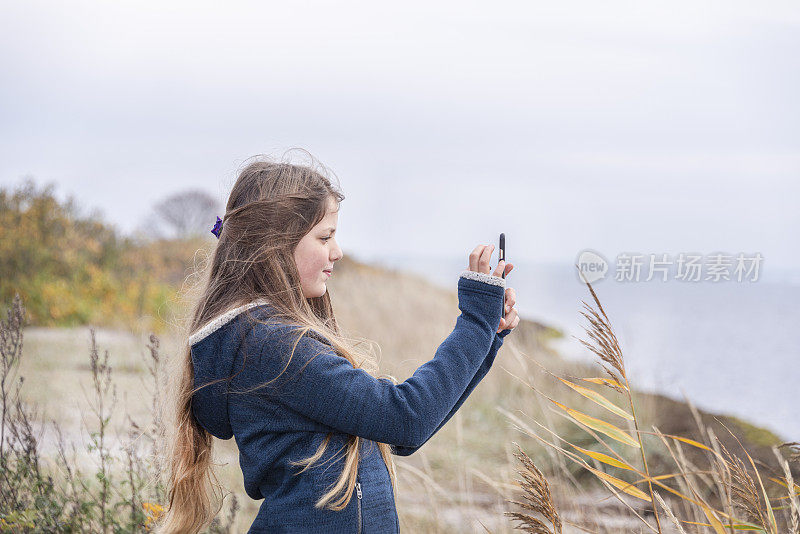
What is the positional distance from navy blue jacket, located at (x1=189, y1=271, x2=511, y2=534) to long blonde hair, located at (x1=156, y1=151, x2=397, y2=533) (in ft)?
0.12

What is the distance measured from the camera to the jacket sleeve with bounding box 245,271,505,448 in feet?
4.97

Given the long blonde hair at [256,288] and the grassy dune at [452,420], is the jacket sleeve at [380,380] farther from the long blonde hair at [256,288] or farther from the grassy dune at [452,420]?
the grassy dune at [452,420]

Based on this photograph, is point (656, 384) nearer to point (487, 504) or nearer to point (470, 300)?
point (487, 504)

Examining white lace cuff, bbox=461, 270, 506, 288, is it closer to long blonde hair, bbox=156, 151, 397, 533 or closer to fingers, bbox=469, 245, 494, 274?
fingers, bbox=469, 245, 494, 274

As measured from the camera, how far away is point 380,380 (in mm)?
1588

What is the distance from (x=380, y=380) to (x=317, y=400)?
0.14 metres

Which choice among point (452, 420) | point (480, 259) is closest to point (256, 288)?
point (480, 259)

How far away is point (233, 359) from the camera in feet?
5.32

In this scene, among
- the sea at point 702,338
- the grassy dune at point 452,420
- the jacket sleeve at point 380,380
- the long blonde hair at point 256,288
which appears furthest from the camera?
the sea at point 702,338

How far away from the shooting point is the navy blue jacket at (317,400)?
1.52 meters

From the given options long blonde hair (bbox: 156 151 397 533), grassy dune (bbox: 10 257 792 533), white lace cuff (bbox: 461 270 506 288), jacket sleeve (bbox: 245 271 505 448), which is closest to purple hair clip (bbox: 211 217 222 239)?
long blonde hair (bbox: 156 151 397 533)

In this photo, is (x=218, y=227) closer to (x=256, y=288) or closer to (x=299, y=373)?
(x=256, y=288)

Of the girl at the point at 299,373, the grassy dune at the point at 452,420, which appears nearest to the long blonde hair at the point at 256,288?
the girl at the point at 299,373

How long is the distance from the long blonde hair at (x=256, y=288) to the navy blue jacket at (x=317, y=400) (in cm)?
4
